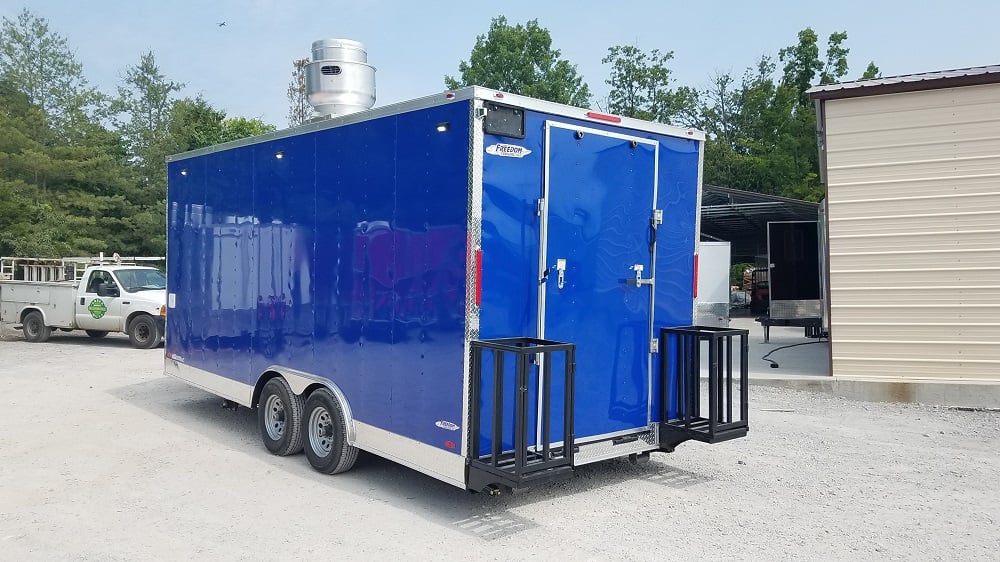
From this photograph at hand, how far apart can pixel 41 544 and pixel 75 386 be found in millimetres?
6819

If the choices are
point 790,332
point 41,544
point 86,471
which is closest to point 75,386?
point 86,471

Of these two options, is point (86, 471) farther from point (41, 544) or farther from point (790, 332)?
point (790, 332)

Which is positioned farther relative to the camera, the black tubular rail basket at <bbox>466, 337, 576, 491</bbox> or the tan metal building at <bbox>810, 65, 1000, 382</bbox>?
the tan metal building at <bbox>810, 65, 1000, 382</bbox>

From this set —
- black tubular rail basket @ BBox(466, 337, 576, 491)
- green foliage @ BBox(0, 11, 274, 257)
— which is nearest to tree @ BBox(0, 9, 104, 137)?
green foliage @ BBox(0, 11, 274, 257)

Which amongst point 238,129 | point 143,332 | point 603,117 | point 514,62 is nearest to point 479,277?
point 603,117

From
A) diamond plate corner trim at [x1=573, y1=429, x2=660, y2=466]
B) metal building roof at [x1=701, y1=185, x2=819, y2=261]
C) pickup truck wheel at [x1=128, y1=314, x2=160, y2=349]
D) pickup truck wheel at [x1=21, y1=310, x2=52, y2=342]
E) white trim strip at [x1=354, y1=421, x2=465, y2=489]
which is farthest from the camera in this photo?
metal building roof at [x1=701, y1=185, x2=819, y2=261]

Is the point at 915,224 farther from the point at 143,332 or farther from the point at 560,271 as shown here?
the point at 143,332

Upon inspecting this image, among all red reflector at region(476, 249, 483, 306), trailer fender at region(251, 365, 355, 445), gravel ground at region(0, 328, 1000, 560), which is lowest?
gravel ground at region(0, 328, 1000, 560)

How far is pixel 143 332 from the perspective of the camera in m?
15.8

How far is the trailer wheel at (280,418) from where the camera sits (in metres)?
6.82

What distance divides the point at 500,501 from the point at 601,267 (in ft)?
6.27

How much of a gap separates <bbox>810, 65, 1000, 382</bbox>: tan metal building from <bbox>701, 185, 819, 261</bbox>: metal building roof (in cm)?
578

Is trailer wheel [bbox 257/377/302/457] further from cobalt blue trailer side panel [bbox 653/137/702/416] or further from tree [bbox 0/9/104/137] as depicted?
tree [bbox 0/9/104/137]

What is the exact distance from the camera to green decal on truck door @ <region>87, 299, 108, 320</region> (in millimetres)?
16000
